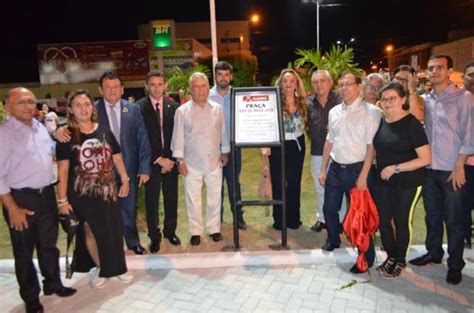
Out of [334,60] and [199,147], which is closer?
[199,147]

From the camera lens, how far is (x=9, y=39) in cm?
4625

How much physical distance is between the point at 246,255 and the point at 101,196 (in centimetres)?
171

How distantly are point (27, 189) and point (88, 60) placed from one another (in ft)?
120

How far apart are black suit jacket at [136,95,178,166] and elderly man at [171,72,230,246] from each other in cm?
13

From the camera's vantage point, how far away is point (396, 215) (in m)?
4.29

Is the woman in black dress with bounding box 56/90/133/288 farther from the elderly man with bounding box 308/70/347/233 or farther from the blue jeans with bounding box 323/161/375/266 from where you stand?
the elderly man with bounding box 308/70/347/233

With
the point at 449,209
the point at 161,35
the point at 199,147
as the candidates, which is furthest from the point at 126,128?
the point at 161,35

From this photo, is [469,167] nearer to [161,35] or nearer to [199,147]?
[199,147]

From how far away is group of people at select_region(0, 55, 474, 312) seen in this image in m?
3.90

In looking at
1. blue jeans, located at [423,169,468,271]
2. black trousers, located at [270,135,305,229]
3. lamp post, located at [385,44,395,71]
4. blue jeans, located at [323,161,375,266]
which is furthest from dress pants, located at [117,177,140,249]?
lamp post, located at [385,44,395,71]

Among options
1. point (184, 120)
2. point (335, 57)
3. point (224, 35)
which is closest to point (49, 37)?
point (224, 35)

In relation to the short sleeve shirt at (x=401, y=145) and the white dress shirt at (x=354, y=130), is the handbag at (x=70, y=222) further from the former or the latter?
the short sleeve shirt at (x=401, y=145)

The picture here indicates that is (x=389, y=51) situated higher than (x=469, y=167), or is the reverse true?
(x=389, y=51)

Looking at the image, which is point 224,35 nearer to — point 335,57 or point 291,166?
point 335,57
